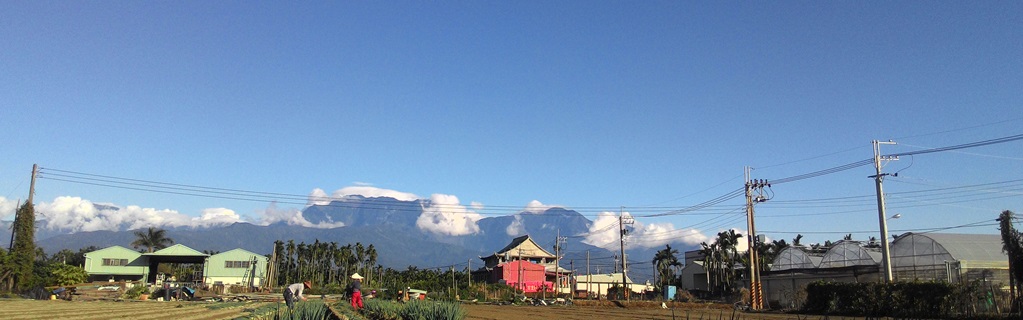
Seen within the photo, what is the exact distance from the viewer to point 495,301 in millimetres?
48031

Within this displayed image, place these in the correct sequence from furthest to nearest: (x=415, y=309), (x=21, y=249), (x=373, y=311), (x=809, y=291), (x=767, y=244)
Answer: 1. (x=767, y=244)
2. (x=21, y=249)
3. (x=809, y=291)
4. (x=373, y=311)
5. (x=415, y=309)

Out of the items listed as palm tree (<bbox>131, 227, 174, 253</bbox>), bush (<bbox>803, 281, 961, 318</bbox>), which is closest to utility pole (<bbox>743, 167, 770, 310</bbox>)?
bush (<bbox>803, 281, 961, 318</bbox>)

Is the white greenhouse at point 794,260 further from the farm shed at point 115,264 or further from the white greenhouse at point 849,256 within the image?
the farm shed at point 115,264

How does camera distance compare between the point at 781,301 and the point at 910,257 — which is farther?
the point at 781,301

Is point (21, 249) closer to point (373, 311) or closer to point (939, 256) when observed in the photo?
point (373, 311)

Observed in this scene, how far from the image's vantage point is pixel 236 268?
77.1m

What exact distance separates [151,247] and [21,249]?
60246mm

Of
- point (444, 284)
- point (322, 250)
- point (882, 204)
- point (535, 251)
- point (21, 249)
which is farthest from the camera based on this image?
point (322, 250)

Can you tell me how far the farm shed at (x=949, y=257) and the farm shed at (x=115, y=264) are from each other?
67446 mm

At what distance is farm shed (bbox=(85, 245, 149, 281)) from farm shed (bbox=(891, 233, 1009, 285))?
67.4 meters

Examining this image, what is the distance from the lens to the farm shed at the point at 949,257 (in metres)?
33.8

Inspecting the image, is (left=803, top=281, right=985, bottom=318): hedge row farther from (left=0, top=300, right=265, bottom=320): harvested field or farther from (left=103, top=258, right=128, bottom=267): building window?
(left=103, top=258, right=128, bottom=267): building window

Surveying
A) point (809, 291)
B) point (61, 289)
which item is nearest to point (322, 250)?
point (61, 289)

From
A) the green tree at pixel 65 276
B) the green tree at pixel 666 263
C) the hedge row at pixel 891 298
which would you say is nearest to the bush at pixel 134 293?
the green tree at pixel 65 276
